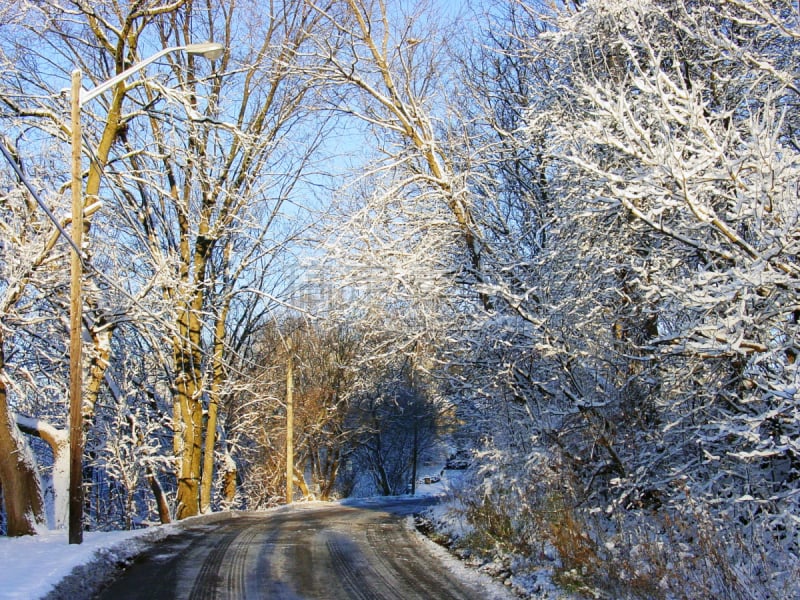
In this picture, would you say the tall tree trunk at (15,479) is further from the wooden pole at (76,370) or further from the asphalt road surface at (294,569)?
the asphalt road surface at (294,569)

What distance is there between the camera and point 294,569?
7.36 metres

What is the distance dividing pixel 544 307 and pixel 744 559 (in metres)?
4.03

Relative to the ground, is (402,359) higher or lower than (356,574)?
higher

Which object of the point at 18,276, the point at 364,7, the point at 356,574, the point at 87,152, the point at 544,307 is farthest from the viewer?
the point at 87,152

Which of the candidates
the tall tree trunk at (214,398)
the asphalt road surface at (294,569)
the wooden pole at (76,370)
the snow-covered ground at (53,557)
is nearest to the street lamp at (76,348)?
the wooden pole at (76,370)

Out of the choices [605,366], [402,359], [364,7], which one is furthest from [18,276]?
[605,366]

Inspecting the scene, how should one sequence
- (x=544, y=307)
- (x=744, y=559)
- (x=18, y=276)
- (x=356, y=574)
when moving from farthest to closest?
(x=18, y=276) < (x=544, y=307) < (x=356, y=574) < (x=744, y=559)

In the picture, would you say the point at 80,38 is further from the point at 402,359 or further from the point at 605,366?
the point at 605,366

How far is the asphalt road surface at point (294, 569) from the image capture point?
20.5 ft

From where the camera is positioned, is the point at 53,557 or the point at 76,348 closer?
the point at 53,557

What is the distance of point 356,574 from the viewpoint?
713 centimetres


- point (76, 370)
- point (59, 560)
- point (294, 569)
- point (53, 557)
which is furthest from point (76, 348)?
point (294, 569)

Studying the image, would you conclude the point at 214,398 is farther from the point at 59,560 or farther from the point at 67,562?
the point at 67,562

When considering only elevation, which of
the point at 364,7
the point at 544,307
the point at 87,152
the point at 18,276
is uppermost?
the point at 364,7
